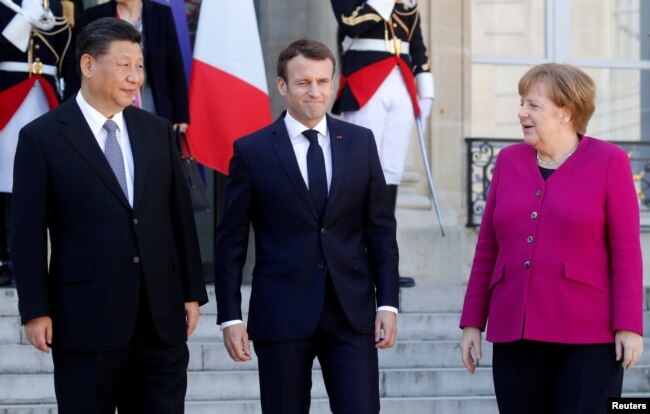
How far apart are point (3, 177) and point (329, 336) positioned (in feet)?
12.0

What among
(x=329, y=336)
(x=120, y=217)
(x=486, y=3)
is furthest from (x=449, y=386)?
(x=486, y=3)

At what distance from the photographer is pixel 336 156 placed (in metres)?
4.93

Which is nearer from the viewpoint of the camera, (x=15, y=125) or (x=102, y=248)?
(x=102, y=248)

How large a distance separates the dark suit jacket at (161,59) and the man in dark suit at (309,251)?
3.10m

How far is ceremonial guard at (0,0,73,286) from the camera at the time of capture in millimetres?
7941

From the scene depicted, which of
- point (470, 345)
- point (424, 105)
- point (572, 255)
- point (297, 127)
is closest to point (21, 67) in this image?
point (424, 105)

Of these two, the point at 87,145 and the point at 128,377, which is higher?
the point at 87,145

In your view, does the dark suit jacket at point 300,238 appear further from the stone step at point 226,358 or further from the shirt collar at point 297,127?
the stone step at point 226,358

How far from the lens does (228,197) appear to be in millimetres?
4973

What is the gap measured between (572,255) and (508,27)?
229 inches

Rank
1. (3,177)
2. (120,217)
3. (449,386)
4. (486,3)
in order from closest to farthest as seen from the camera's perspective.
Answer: (120,217), (449,386), (3,177), (486,3)

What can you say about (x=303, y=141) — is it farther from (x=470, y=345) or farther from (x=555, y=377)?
(x=555, y=377)

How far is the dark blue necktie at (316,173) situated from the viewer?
16.0ft

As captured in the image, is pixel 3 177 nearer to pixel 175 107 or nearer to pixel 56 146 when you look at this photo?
pixel 175 107
